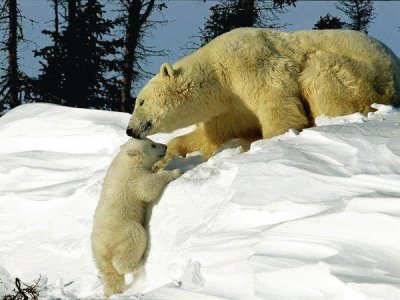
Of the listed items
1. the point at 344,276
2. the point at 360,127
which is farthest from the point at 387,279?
the point at 360,127

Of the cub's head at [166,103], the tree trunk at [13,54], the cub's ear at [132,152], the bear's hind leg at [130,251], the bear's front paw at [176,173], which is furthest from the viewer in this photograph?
the tree trunk at [13,54]

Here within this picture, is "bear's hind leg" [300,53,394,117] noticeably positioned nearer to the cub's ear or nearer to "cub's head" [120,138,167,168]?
"cub's head" [120,138,167,168]

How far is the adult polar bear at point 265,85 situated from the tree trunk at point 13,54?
10.8 meters

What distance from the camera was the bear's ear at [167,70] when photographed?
7363mm

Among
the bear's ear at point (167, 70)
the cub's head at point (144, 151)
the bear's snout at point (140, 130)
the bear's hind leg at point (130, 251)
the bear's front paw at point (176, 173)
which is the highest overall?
the bear's ear at point (167, 70)

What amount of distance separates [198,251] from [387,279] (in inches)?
58.1

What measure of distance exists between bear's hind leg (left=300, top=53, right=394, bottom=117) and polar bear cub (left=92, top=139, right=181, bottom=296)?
6.27 ft

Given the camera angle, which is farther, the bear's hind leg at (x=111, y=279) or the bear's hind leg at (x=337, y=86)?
the bear's hind leg at (x=337, y=86)

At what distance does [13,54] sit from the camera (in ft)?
56.7

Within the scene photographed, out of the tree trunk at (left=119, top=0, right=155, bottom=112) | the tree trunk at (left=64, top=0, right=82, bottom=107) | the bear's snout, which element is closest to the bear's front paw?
the bear's snout

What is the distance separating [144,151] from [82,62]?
16273 mm

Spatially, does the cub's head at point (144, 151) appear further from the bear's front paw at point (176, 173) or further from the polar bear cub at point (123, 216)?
the bear's front paw at point (176, 173)

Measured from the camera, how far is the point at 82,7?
73.4ft

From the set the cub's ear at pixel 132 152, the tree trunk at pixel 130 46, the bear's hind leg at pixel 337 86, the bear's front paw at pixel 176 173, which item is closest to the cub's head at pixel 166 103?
the cub's ear at pixel 132 152
